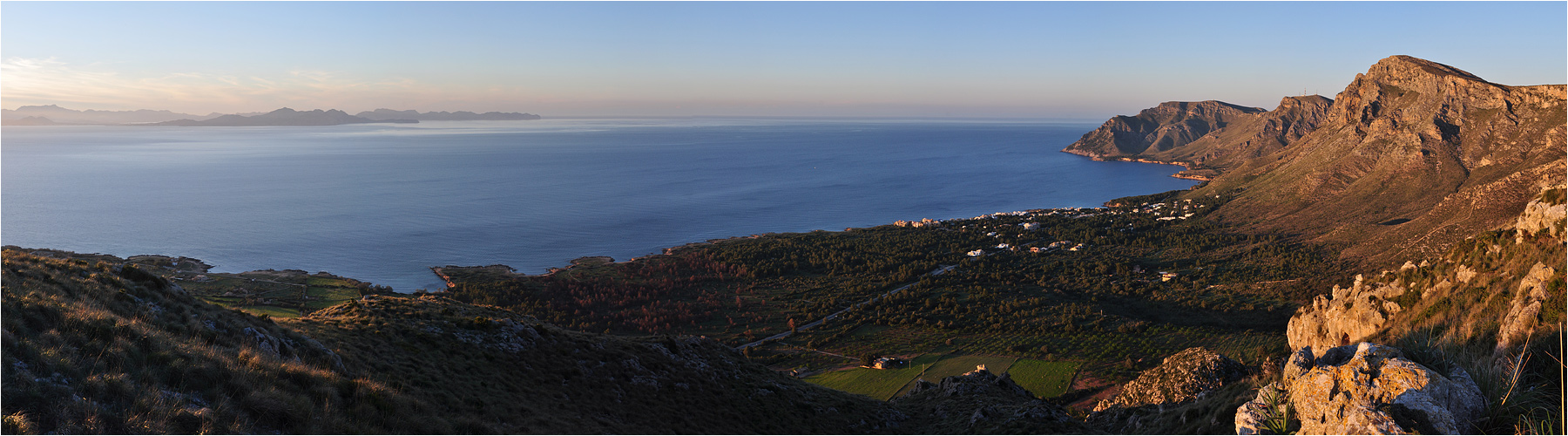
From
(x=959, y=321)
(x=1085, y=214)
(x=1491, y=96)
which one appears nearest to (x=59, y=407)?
(x=959, y=321)

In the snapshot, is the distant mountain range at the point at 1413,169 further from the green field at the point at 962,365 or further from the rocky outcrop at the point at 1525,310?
the rocky outcrop at the point at 1525,310

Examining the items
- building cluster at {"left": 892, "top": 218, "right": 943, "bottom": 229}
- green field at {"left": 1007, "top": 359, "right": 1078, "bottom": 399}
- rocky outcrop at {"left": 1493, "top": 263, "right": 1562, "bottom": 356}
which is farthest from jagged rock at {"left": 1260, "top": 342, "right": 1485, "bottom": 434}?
building cluster at {"left": 892, "top": 218, "right": 943, "bottom": 229}

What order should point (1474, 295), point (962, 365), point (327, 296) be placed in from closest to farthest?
point (1474, 295) → point (962, 365) → point (327, 296)

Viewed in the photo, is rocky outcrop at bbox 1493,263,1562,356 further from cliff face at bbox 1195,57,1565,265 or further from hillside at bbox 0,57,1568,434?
cliff face at bbox 1195,57,1565,265

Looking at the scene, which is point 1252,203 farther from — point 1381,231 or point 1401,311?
point 1401,311

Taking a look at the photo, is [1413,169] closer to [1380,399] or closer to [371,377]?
[1380,399]

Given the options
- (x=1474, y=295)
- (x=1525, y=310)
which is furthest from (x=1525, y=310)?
(x=1474, y=295)
